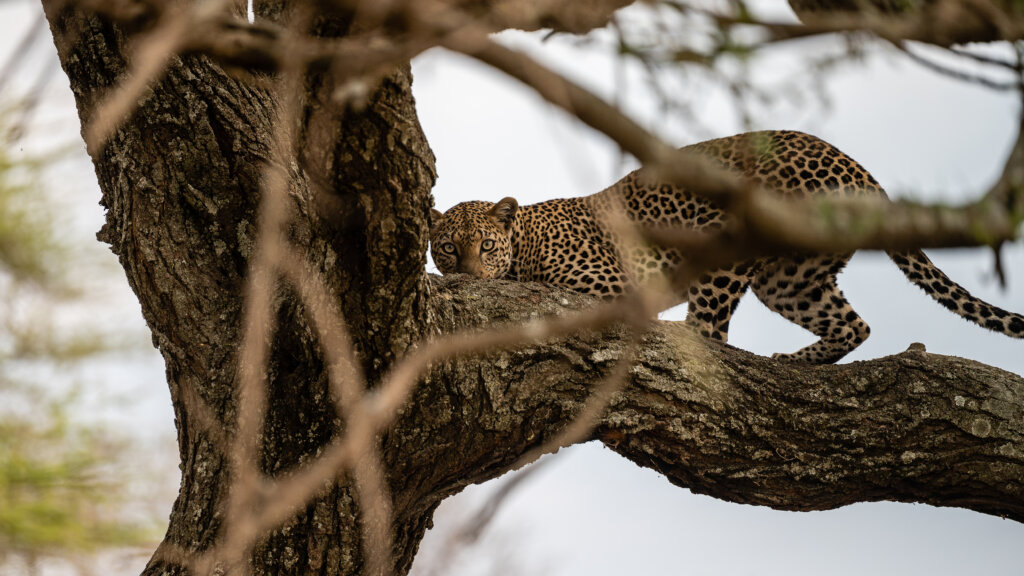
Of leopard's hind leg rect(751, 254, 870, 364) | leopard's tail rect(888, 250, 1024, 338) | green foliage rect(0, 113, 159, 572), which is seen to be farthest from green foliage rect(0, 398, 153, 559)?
leopard's tail rect(888, 250, 1024, 338)

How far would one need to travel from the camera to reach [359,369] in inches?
164

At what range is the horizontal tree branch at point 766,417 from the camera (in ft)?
15.4

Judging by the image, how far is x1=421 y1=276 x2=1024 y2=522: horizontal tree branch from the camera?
15.4ft

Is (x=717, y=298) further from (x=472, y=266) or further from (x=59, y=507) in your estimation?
(x=59, y=507)

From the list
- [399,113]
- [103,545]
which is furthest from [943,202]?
[103,545]

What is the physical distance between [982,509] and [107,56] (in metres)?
4.86

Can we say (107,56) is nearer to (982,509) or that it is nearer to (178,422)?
(178,422)

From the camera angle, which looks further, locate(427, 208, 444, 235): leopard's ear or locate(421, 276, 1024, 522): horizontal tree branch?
locate(427, 208, 444, 235): leopard's ear

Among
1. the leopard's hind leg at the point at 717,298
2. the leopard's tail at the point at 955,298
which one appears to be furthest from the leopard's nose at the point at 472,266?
the leopard's tail at the point at 955,298

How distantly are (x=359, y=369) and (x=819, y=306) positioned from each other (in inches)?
135

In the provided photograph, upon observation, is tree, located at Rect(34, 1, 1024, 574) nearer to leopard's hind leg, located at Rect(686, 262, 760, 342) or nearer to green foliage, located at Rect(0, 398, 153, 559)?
leopard's hind leg, located at Rect(686, 262, 760, 342)

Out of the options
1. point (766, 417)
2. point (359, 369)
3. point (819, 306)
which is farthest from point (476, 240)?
point (359, 369)

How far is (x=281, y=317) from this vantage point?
4176mm

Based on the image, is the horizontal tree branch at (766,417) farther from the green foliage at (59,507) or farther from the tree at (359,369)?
the green foliage at (59,507)
